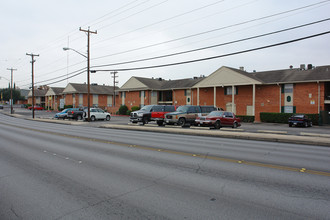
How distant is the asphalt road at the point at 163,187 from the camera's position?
408cm

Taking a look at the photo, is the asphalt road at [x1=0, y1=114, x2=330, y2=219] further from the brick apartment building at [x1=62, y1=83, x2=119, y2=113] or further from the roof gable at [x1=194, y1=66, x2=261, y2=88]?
the brick apartment building at [x1=62, y1=83, x2=119, y2=113]

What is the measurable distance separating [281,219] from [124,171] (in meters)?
4.00

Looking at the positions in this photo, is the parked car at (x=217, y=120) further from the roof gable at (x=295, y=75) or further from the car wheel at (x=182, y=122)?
the roof gable at (x=295, y=75)

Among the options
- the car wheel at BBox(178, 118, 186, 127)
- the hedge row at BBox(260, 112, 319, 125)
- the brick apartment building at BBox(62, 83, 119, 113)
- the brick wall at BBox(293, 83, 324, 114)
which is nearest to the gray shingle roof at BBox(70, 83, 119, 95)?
the brick apartment building at BBox(62, 83, 119, 113)

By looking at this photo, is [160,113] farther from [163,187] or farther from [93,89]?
[93,89]

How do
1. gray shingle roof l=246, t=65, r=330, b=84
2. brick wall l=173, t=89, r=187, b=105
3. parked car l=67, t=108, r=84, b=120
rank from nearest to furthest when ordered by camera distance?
gray shingle roof l=246, t=65, r=330, b=84
parked car l=67, t=108, r=84, b=120
brick wall l=173, t=89, r=187, b=105

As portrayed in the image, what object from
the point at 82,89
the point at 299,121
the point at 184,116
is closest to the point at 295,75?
the point at 299,121

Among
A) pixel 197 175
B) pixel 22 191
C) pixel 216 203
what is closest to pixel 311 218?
pixel 216 203

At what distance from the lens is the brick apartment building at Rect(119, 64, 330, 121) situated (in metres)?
31.6

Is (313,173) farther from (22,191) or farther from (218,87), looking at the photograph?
(218,87)

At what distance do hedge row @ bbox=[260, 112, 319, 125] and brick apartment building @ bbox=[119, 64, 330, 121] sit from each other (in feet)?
6.29

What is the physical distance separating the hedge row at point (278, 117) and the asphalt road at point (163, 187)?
2462 cm

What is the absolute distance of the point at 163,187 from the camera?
525 cm

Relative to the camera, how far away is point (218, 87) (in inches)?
1598
